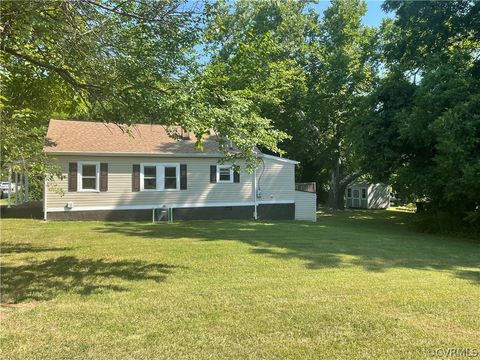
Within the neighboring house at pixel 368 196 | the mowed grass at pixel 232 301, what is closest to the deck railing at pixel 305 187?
the mowed grass at pixel 232 301

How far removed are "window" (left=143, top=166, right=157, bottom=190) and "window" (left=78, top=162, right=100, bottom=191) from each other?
191cm

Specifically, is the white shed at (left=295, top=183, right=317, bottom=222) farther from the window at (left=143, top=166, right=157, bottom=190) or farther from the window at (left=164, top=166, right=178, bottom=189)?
the window at (left=143, top=166, right=157, bottom=190)

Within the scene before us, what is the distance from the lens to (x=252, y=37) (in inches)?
344

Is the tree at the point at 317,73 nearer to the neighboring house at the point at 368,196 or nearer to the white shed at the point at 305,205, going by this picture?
the neighboring house at the point at 368,196

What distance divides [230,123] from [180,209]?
466 inches

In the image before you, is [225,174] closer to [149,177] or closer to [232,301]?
[149,177]

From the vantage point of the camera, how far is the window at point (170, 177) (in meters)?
18.3

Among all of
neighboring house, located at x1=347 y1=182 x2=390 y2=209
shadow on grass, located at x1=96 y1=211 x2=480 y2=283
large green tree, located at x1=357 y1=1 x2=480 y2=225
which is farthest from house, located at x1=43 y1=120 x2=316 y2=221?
neighboring house, located at x1=347 y1=182 x2=390 y2=209

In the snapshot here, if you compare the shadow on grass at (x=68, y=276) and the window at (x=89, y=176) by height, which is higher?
the window at (x=89, y=176)

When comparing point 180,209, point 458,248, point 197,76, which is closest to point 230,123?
point 197,76

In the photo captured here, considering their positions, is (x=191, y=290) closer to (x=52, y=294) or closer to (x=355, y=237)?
(x=52, y=294)

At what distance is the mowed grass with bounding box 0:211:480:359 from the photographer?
3984mm

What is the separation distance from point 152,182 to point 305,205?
757 centimetres

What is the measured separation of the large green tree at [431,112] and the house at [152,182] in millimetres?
4716
